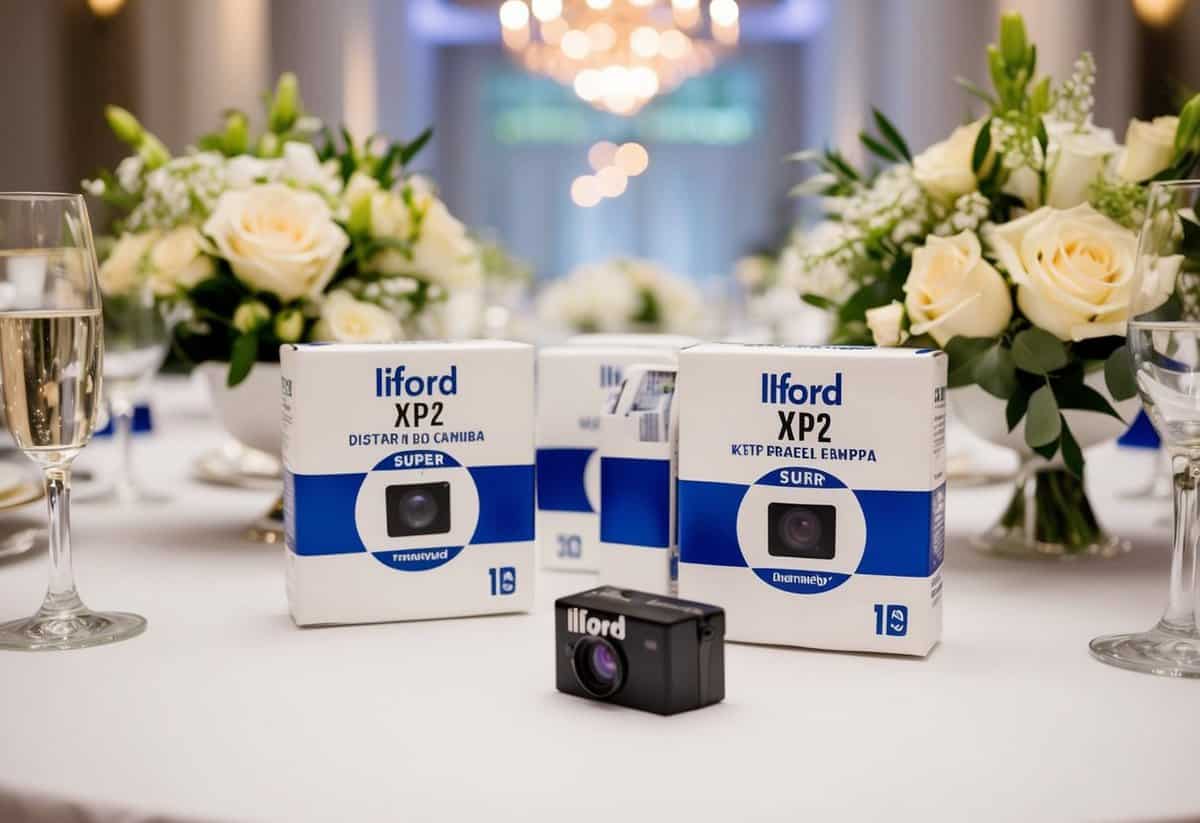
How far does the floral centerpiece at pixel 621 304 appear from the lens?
11.8ft

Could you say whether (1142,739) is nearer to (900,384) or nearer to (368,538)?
(900,384)

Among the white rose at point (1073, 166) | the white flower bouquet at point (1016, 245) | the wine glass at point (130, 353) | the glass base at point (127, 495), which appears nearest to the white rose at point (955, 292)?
the white flower bouquet at point (1016, 245)

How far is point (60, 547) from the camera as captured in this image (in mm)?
958

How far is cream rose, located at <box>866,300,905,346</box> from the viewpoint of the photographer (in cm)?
113

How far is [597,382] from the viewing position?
1172 mm

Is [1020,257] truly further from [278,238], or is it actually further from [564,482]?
[278,238]

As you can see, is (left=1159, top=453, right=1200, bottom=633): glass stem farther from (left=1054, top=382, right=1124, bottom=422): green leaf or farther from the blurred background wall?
the blurred background wall

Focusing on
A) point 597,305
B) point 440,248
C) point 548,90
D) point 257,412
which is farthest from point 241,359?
point 548,90

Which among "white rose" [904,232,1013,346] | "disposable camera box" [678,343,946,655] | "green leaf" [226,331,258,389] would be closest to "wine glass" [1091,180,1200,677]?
"disposable camera box" [678,343,946,655]

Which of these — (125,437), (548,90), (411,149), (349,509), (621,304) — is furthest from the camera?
(548,90)

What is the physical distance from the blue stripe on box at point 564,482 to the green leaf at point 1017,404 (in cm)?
36

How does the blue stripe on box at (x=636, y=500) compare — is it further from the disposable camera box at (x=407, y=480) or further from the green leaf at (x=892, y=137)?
the green leaf at (x=892, y=137)

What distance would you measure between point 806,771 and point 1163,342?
374 millimetres

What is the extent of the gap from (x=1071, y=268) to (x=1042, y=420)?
0.44 feet
